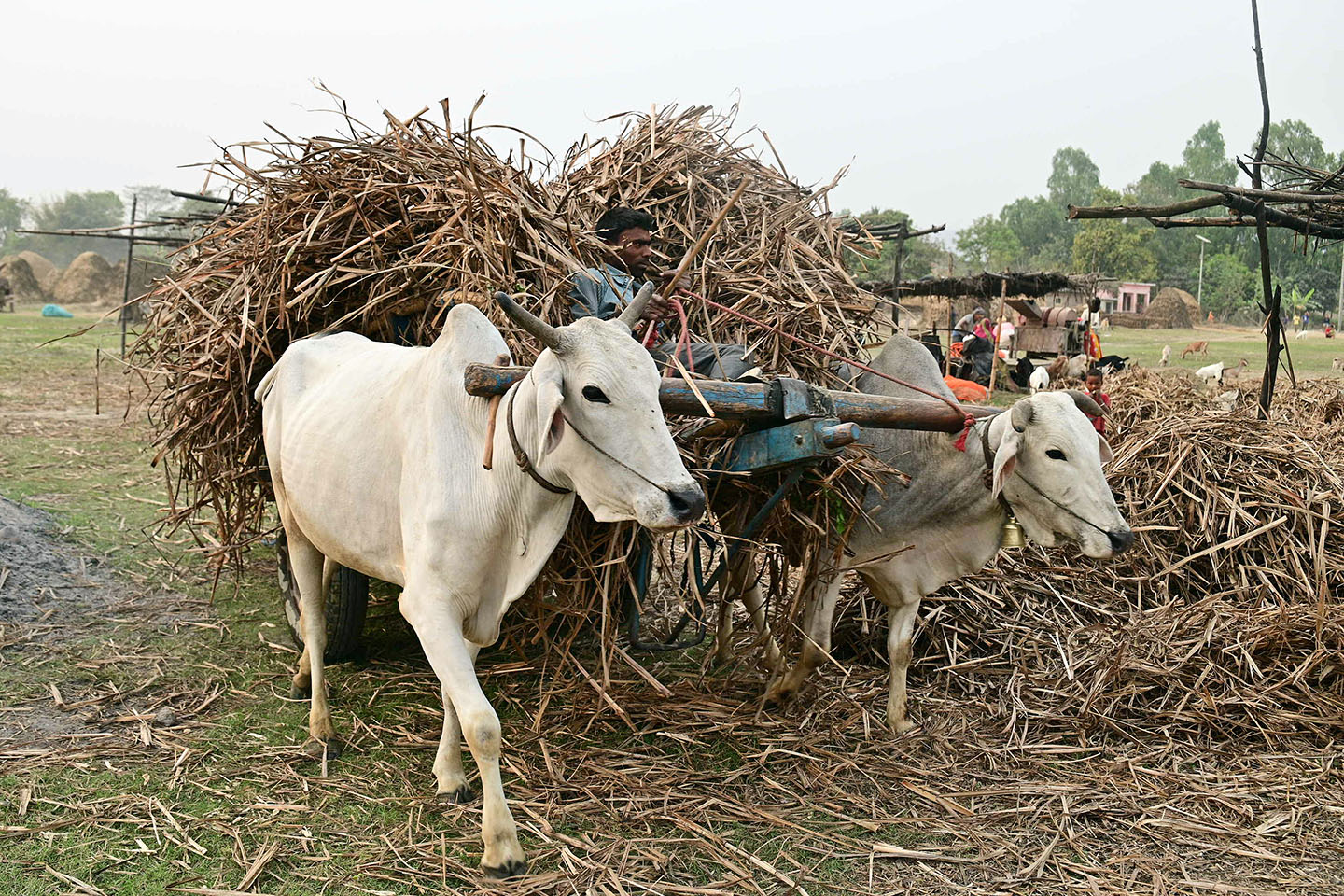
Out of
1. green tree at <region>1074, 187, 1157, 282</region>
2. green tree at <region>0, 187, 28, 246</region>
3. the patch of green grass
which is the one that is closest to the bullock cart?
the patch of green grass

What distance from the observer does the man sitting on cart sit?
379 centimetres

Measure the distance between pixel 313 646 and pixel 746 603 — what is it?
1878mm

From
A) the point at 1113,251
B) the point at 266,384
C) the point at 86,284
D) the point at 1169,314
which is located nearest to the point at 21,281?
the point at 86,284

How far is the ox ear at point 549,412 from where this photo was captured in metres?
2.85

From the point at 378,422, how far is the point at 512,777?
1327 millimetres

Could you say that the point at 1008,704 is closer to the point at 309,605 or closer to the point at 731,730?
the point at 731,730

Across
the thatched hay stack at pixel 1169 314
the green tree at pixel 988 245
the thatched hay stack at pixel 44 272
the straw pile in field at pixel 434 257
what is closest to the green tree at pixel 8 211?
the thatched hay stack at pixel 44 272

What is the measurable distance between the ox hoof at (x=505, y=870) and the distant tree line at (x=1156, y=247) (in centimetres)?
3212

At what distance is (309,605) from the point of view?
4305mm

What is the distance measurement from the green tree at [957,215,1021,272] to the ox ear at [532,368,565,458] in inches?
2475

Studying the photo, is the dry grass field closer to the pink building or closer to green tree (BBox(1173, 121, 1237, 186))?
the pink building

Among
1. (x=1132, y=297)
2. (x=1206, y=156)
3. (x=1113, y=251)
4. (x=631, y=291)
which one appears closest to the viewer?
(x=631, y=291)

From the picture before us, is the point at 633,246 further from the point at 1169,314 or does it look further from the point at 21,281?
the point at 1169,314

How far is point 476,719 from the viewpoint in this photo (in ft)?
10.2
